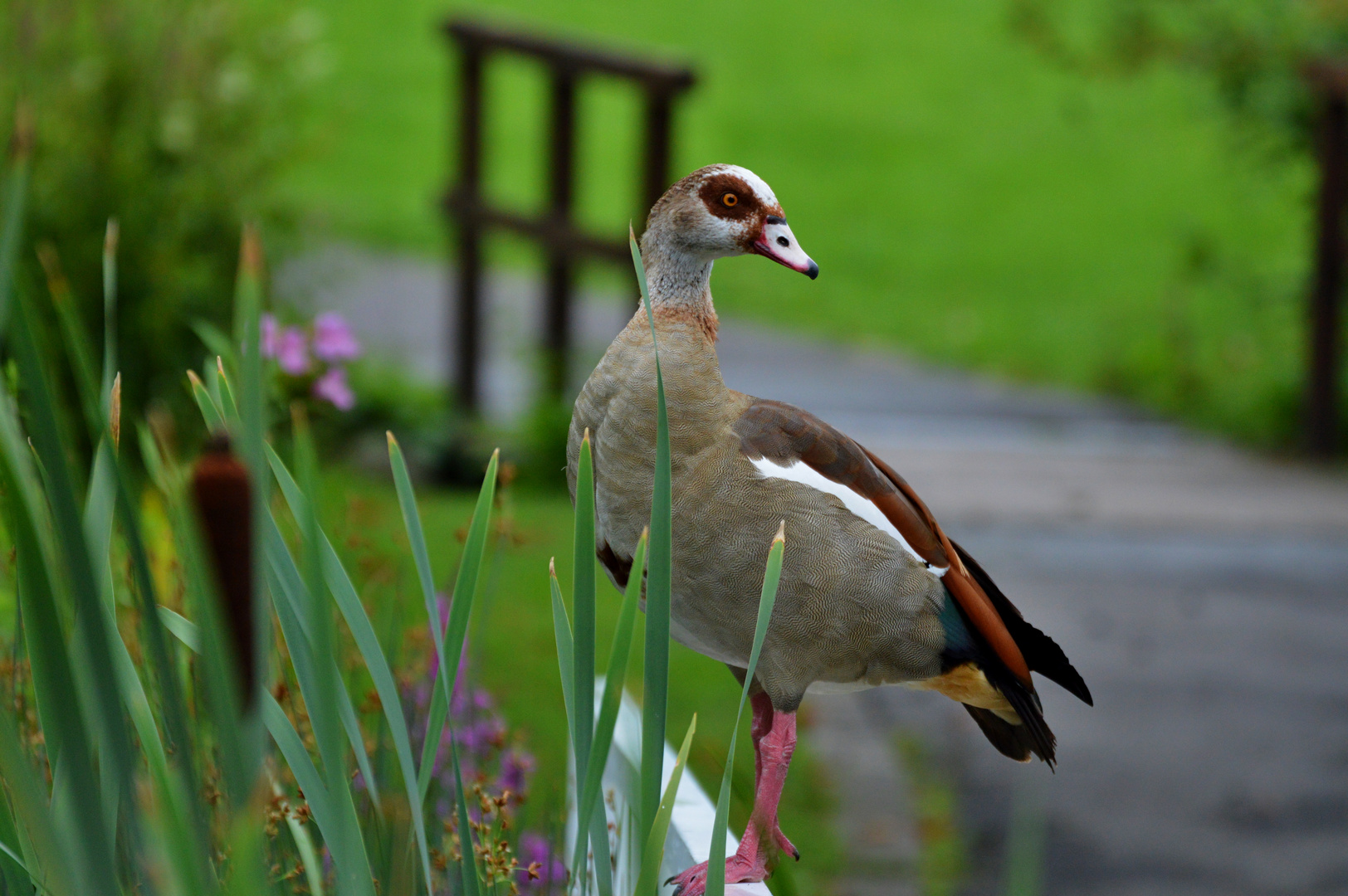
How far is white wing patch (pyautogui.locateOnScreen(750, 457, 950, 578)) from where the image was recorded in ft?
4.02

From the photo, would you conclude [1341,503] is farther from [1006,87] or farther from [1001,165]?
[1006,87]

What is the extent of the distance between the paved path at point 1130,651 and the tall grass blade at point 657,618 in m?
0.31

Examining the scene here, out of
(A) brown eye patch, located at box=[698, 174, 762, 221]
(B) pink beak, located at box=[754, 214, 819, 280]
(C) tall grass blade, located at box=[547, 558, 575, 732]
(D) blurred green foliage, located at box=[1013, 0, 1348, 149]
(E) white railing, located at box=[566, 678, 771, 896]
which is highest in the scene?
(D) blurred green foliage, located at box=[1013, 0, 1348, 149]

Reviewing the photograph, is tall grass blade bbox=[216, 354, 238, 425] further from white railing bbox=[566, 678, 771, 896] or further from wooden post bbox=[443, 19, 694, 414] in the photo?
wooden post bbox=[443, 19, 694, 414]

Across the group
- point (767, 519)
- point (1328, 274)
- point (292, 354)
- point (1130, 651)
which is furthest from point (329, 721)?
point (1328, 274)

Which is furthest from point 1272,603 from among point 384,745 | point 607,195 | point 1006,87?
point 1006,87

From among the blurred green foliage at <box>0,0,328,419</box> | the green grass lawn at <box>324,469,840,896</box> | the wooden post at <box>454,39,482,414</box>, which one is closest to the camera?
the green grass lawn at <box>324,469,840,896</box>

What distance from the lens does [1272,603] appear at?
4516 mm

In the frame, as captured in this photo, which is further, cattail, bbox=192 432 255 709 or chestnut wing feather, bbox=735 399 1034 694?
chestnut wing feather, bbox=735 399 1034 694

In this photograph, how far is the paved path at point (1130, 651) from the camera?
318 centimetres

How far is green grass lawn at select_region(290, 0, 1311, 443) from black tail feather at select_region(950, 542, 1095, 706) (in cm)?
510

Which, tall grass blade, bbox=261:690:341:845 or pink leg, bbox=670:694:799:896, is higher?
tall grass blade, bbox=261:690:341:845

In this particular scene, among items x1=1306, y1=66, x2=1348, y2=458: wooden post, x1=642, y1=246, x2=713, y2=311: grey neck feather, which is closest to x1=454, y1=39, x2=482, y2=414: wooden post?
x1=1306, y1=66, x2=1348, y2=458: wooden post

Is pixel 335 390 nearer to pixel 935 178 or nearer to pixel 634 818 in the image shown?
pixel 634 818
